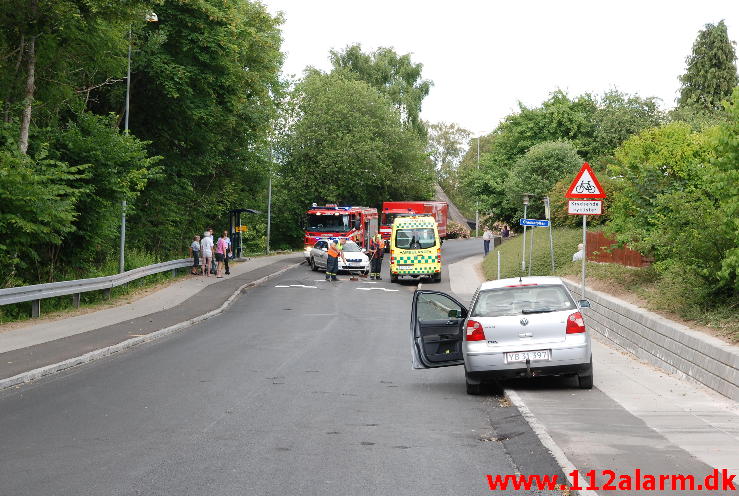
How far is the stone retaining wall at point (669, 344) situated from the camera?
1135 centimetres

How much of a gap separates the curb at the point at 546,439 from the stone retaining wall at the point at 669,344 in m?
2.55

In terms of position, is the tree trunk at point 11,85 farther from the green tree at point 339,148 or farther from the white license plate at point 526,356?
the green tree at point 339,148

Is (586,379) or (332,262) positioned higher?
(332,262)

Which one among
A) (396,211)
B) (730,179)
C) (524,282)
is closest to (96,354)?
(524,282)

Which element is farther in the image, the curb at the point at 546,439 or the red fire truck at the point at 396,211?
the red fire truck at the point at 396,211

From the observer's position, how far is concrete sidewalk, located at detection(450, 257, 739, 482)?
24.8 feet

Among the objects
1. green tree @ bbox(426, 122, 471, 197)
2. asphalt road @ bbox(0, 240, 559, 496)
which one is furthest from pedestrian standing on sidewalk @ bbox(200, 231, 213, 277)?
green tree @ bbox(426, 122, 471, 197)

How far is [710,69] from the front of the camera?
73750 millimetres

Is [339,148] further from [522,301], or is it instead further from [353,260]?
[522,301]

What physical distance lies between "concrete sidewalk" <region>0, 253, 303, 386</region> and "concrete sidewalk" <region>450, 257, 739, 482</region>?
746 centimetres

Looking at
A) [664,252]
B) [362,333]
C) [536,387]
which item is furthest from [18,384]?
[664,252]

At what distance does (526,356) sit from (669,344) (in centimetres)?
333

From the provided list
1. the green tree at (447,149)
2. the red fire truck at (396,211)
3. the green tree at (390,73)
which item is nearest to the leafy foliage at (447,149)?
the green tree at (447,149)

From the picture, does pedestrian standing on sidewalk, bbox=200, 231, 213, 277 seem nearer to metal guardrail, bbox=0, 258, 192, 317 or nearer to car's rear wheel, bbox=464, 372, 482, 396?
metal guardrail, bbox=0, 258, 192, 317
